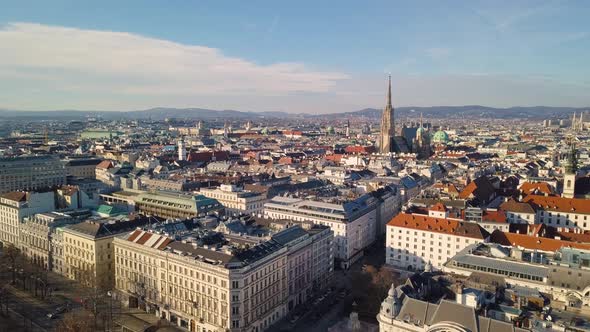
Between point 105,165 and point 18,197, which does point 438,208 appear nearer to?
point 18,197

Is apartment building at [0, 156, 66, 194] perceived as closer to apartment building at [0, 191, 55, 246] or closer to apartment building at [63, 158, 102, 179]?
apartment building at [63, 158, 102, 179]

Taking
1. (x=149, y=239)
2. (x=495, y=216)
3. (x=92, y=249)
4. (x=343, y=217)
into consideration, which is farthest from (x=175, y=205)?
(x=495, y=216)

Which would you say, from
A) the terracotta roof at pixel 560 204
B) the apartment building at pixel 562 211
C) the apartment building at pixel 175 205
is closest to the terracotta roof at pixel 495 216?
the apartment building at pixel 562 211

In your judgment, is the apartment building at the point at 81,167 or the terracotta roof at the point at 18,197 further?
the apartment building at the point at 81,167

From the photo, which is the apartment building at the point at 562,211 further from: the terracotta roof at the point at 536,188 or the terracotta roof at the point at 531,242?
the terracotta roof at the point at 531,242

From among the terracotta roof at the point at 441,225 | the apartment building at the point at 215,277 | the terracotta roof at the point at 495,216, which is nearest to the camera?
the apartment building at the point at 215,277

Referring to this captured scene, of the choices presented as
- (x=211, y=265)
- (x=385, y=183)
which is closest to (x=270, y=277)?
(x=211, y=265)

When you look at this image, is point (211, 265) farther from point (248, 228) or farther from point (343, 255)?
point (343, 255)

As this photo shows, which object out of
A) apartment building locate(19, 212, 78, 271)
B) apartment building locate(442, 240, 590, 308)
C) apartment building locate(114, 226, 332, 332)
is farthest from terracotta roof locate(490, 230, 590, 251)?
apartment building locate(19, 212, 78, 271)
